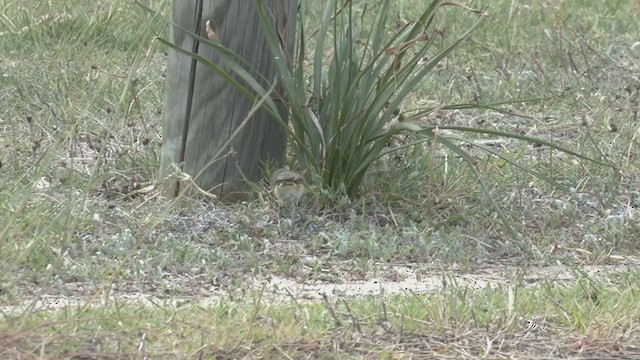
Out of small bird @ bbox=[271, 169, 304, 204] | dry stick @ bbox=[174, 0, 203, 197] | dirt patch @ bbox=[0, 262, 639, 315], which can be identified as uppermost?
dry stick @ bbox=[174, 0, 203, 197]

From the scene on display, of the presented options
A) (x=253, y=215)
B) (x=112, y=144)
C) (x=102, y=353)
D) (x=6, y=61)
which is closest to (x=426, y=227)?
(x=253, y=215)

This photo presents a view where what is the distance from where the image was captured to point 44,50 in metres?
7.51

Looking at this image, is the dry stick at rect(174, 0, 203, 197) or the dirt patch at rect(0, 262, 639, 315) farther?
the dry stick at rect(174, 0, 203, 197)

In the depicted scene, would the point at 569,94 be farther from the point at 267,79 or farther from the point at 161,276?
the point at 161,276

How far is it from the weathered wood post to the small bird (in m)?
0.24

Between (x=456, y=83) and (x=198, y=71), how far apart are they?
2526 mm

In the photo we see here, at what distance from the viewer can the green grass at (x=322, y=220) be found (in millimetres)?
3854

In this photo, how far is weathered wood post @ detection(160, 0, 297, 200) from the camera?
17.3 ft

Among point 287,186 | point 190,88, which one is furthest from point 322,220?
point 190,88

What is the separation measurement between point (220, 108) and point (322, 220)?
646 mm

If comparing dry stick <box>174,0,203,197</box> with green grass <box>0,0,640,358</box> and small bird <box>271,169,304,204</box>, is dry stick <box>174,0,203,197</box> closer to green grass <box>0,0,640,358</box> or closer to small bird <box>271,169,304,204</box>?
green grass <box>0,0,640,358</box>

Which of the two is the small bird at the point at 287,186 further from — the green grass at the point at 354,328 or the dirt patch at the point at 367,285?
the green grass at the point at 354,328

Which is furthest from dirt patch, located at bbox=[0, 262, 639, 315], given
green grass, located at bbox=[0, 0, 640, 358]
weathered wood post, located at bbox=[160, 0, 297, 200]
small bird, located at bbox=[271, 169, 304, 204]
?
weathered wood post, located at bbox=[160, 0, 297, 200]

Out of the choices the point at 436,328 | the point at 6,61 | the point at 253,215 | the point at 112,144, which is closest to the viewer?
the point at 436,328
